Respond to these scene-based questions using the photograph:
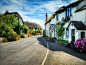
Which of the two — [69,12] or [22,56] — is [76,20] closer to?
[69,12]

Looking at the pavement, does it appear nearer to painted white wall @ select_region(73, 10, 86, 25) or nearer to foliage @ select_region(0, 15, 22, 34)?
painted white wall @ select_region(73, 10, 86, 25)

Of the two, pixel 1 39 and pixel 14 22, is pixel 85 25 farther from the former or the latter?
pixel 14 22

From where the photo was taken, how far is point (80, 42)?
23.0 feet

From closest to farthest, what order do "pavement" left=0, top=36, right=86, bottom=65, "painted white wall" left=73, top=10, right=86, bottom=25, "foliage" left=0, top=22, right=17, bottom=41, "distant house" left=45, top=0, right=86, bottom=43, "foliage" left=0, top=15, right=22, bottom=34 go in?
"pavement" left=0, top=36, right=86, bottom=65
"distant house" left=45, top=0, right=86, bottom=43
"painted white wall" left=73, top=10, right=86, bottom=25
"foliage" left=0, top=22, right=17, bottom=41
"foliage" left=0, top=15, right=22, bottom=34

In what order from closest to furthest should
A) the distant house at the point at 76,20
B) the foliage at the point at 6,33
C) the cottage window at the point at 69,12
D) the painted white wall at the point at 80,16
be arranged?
the distant house at the point at 76,20 < the painted white wall at the point at 80,16 < the cottage window at the point at 69,12 < the foliage at the point at 6,33

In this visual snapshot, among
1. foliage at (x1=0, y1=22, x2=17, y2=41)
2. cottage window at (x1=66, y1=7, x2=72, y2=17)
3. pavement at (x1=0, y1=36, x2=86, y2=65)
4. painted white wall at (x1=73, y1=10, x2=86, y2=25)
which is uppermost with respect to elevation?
cottage window at (x1=66, y1=7, x2=72, y2=17)

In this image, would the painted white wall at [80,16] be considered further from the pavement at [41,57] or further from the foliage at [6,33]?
the foliage at [6,33]

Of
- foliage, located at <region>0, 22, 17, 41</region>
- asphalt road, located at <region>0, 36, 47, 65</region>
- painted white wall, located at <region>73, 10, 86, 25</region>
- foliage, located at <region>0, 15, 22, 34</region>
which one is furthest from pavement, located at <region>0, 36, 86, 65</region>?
foliage, located at <region>0, 15, 22, 34</region>

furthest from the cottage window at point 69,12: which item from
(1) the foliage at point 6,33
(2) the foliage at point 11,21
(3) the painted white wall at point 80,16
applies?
(2) the foliage at point 11,21

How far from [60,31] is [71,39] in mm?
3843

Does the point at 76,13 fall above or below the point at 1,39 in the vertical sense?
above

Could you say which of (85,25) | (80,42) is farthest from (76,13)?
(80,42)

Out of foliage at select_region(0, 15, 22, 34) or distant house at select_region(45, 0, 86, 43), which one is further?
foliage at select_region(0, 15, 22, 34)

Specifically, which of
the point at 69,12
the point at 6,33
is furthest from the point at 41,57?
the point at 6,33
